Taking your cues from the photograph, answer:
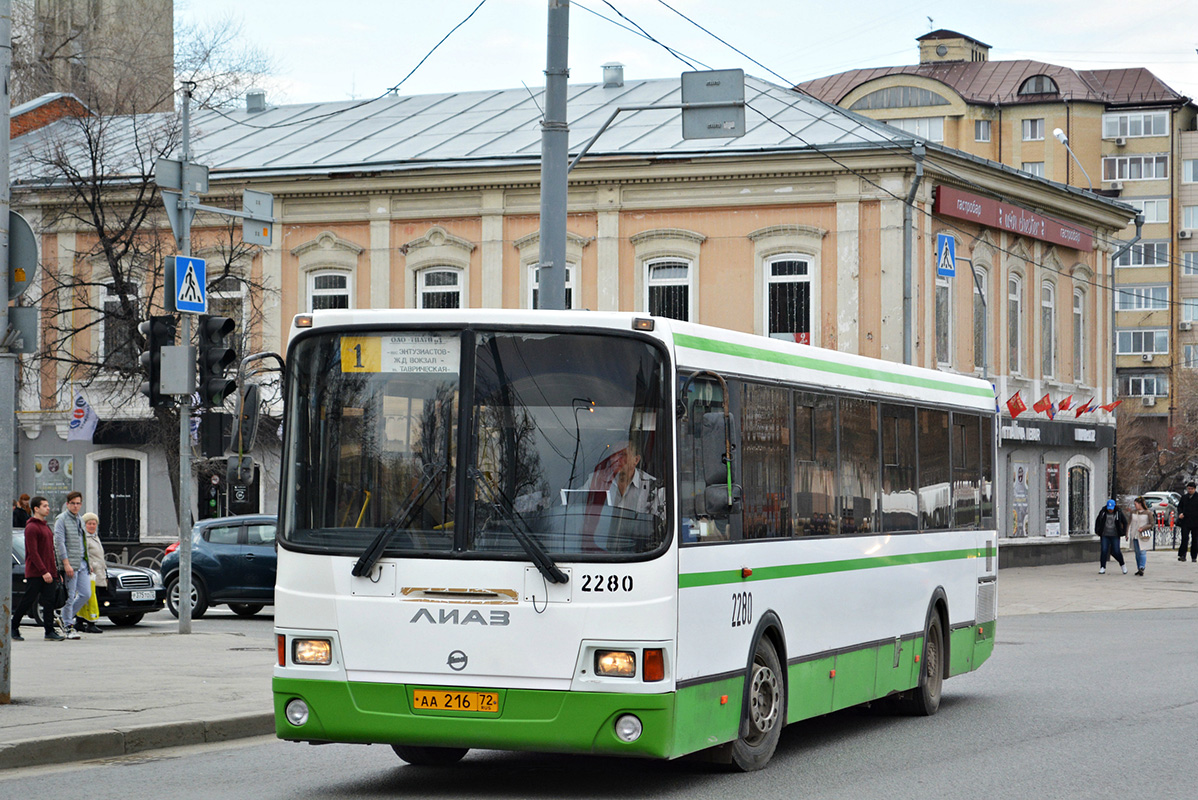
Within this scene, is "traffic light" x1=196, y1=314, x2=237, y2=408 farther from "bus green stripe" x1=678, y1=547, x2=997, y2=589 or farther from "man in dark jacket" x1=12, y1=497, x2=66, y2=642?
"bus green stripe" x1=678, y1=547, x2=997, y2=589

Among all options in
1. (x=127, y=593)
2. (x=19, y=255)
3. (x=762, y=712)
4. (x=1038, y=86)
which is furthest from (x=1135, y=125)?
(x=762, y=712)

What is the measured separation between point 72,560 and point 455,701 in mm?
13125

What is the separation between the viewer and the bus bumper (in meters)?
8.63

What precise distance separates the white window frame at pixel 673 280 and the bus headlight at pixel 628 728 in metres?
26.2

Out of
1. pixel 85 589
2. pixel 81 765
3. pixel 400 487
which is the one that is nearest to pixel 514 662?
pixel 400 487

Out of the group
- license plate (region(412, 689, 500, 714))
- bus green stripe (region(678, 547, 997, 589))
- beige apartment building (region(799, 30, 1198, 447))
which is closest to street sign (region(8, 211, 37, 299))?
license plate (region(412, 689, 500, 714))

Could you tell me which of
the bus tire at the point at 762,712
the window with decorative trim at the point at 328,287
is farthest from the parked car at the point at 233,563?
the bus tire at the point at 762,712

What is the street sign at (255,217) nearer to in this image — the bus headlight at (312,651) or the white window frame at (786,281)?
the bus headlight at (312,651)

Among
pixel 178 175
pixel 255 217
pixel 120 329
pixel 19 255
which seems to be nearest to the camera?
pixel 19 255

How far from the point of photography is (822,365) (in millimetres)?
11289

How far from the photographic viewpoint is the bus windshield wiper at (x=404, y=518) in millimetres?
8914

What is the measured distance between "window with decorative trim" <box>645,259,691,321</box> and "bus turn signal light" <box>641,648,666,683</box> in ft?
86.7

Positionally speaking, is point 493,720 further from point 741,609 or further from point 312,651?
point 741,609

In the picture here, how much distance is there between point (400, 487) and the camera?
353 inches
